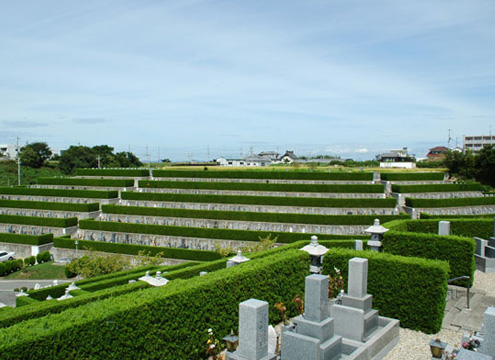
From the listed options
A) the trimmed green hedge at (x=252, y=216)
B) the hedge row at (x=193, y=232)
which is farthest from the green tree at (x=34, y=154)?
the hedge row at (x=193, y=232)

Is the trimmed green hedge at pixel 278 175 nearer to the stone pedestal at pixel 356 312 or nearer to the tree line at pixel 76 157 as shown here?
the stone pedestal at pixel 356 312

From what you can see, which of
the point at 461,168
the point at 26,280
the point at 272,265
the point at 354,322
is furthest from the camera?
the point at 461,168

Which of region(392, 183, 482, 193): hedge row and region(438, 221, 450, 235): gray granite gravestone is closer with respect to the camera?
region(438, 221, 450, 235): gray granite gravestone

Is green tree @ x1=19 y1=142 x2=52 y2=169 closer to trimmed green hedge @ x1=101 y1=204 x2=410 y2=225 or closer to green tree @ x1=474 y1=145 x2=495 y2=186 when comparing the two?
trimmed green hedge @ x1=101 y1=204 x2=410 y2=225

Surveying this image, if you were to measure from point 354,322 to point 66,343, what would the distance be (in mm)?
8698

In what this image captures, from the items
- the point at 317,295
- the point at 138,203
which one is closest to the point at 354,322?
the point at 317,295

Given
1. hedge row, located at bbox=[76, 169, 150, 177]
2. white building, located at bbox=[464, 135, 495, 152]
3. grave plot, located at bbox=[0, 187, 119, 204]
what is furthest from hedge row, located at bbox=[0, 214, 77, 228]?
white building, located at bbox=[464, 135, 495, 152]

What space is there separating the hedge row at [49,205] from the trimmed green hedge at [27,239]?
4.72m

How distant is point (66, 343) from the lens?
912 centimetres

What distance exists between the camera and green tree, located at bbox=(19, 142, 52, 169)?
95.4m

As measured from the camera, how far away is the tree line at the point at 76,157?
93000 millimetres

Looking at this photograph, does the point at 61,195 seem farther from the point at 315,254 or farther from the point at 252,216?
the point at 315,254

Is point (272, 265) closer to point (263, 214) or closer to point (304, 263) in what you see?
point (304, 263)

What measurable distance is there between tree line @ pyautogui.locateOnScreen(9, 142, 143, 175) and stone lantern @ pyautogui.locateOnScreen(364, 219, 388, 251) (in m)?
77.7
